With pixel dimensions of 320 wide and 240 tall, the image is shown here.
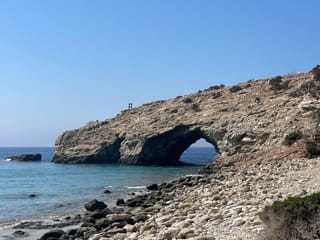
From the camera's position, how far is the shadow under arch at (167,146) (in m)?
64.1

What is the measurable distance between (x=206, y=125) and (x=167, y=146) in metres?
11.4

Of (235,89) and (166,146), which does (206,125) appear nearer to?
(166,146)

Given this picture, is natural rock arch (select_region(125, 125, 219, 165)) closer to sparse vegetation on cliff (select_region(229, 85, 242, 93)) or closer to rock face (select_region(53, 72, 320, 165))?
rock face (select_region(53, 72, 320, 165))

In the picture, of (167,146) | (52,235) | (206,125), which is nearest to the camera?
(52,235)

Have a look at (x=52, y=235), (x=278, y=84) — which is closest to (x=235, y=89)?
(x=278, y=84)

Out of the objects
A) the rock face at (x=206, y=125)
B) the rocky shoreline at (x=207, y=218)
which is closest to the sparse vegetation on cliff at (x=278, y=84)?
the rock face at (x=206, y=125)

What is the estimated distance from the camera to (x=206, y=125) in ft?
192

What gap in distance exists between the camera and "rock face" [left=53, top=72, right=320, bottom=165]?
45438 mm

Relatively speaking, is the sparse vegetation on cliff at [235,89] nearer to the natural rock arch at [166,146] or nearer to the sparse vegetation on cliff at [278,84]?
the sparse vegetation on cliff at [278,84]

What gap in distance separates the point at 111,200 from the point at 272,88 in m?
37.9

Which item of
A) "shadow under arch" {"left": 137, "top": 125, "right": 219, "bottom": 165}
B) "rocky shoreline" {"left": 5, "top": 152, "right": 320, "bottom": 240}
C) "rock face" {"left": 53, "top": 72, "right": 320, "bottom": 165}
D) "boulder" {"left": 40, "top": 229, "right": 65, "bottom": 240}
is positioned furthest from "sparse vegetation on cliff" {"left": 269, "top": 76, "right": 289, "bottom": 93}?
"boulder" {"left": 40, "top": 229, "right": 65, "bottom": 240}

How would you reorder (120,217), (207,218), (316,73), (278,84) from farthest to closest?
1. (278,84)
2. (316,73)
3. (120,217)
4. (207,218)

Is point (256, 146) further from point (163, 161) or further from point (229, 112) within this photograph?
point (163, 161)

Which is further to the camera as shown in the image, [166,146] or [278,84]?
[166,146]
